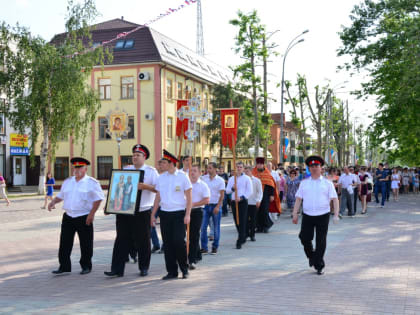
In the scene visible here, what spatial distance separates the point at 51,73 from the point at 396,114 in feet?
64.2

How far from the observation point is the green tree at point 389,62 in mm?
22891

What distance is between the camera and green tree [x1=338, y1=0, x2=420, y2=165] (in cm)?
2289

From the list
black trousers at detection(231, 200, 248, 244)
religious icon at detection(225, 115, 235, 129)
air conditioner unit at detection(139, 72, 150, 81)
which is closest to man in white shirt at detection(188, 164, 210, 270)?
black trousers at detection(231, 200, 248, 244)

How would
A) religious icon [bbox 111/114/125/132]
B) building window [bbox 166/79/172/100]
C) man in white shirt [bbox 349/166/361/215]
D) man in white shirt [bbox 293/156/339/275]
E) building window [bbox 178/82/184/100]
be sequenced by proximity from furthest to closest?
building window [bbox 178/82/184/100]
building window [bbox 166/79/172/100]
religious icon [bbox 111/114/125/132]
man in white shirt [bbox 349/166/361/215]
man in white shirt [bbox 293/156/339/275]

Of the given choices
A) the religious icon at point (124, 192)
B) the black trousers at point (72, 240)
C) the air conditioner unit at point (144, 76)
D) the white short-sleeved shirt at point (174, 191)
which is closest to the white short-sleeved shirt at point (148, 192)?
the religious icon at point (124, 192)

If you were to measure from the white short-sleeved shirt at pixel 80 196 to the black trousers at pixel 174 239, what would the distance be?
3.51 feet

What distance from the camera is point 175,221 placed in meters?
7.41

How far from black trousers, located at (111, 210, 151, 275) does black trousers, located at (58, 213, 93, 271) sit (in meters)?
0.46

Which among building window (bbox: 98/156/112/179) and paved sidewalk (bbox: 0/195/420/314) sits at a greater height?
building window (bbox: 98/156/112/179)

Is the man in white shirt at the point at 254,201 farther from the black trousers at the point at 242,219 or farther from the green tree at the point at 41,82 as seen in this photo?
the green tree at the point at 41,82

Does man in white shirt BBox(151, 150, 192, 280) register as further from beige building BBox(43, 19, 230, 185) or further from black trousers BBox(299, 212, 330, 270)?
beige building BBox(43, 19, 230, 185)

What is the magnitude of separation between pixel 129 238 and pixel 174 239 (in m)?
0.75

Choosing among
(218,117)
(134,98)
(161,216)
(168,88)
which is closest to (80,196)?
(161,216)

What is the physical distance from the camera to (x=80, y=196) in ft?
25.3
